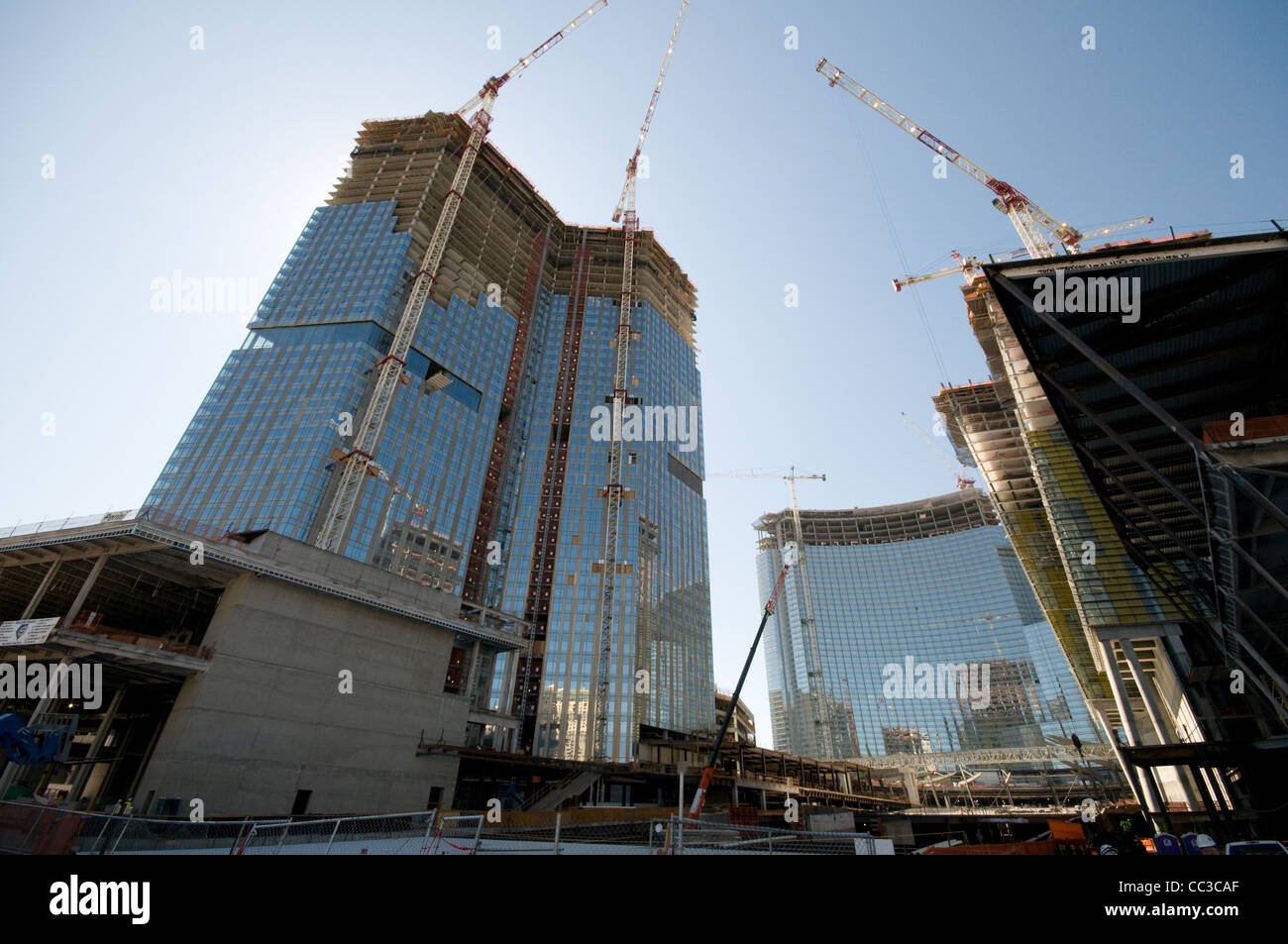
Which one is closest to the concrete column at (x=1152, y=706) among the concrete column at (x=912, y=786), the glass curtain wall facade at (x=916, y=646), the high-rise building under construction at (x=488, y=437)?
the high-rise building under construction at (x=488, y=437)

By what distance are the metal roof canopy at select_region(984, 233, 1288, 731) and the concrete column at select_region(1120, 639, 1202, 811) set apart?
6.92m

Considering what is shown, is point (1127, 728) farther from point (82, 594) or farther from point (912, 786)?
point (82, 594)

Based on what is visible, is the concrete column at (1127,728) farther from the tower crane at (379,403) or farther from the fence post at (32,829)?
the tower crane at (379,403)

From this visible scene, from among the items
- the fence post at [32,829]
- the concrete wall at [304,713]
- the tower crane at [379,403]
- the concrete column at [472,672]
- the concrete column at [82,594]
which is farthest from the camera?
the tower crane at [379,403]

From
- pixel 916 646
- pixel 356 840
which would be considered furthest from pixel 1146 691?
pixel 916 646

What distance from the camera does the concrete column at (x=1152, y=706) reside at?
127 feet

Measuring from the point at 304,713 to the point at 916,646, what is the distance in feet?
523

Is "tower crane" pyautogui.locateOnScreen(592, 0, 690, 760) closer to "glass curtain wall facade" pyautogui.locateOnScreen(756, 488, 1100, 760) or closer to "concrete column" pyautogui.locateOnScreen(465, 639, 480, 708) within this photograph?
"concrete column" pyautogui.locateOnScreen(465, 639, 480, 708)

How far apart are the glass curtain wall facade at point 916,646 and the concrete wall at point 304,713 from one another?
136 m

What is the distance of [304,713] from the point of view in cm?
3694
